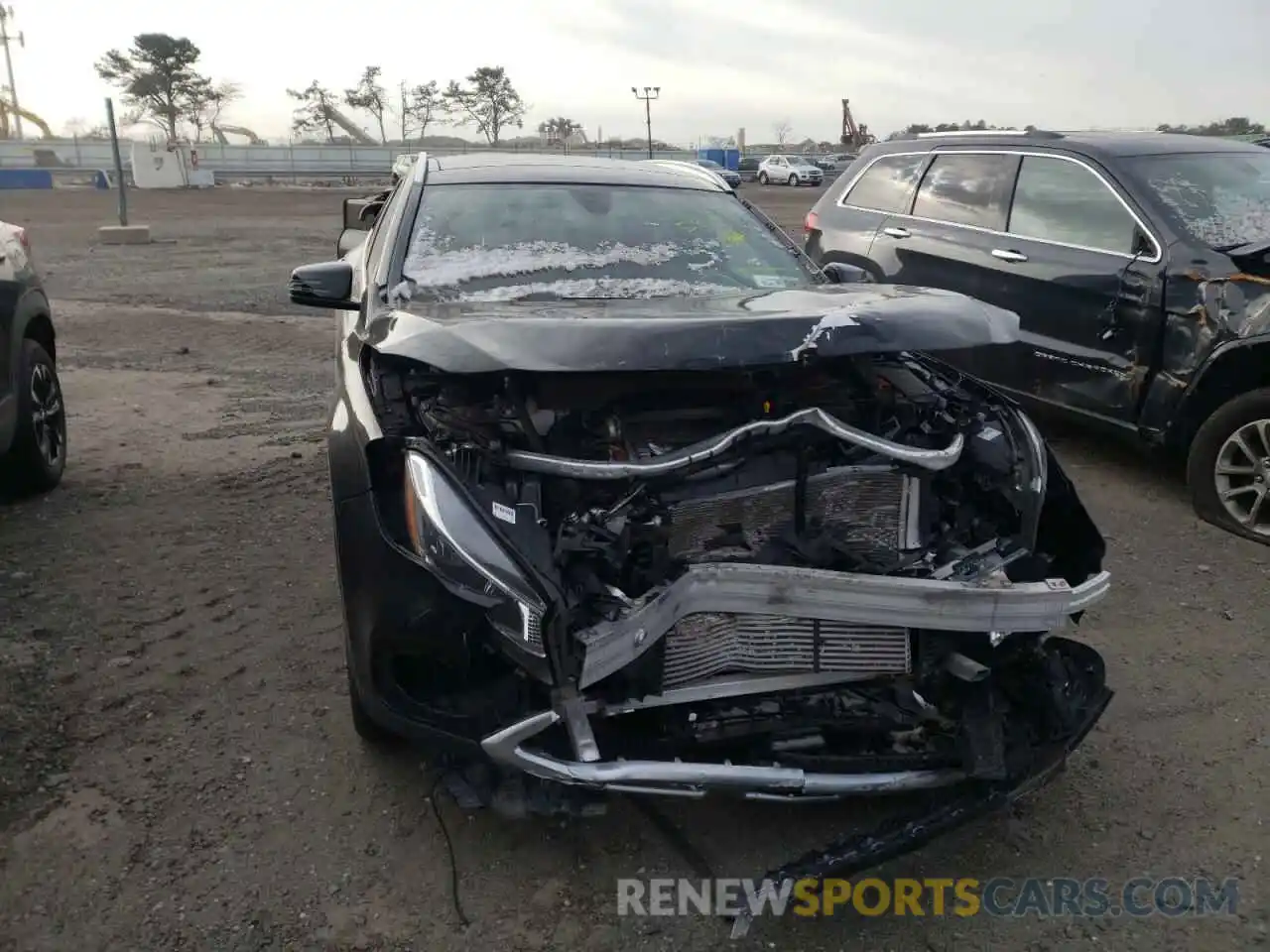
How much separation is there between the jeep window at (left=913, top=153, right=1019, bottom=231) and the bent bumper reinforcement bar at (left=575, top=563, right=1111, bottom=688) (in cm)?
411

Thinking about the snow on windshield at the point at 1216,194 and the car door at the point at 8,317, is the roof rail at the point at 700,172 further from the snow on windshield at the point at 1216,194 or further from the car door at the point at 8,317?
the car door at the point at 8,317

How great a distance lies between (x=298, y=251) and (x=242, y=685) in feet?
49.2

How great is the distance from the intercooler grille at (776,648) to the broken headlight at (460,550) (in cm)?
40

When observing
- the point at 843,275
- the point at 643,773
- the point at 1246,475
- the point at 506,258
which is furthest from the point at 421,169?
the point at 1246,475

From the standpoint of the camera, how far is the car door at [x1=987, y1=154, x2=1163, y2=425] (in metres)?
5.02

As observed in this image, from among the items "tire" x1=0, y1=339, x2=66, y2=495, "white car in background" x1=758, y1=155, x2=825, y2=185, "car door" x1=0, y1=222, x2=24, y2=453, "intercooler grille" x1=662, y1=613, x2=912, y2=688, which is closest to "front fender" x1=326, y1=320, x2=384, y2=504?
"intercooler grille" x1=662, y1=613, x2=912, y2=688

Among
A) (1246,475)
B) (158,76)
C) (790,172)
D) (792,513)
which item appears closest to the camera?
(792,513)

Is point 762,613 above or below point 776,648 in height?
above

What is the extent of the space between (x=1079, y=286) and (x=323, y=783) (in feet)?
14.7

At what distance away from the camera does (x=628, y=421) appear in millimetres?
2797

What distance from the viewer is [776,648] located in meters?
2.45

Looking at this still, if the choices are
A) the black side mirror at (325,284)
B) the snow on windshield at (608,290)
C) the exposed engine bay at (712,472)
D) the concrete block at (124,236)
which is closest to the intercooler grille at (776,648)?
the exposed engine bay at (712,472)

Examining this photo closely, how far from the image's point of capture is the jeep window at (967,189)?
593 cm

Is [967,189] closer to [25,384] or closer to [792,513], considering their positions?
[792,513]
